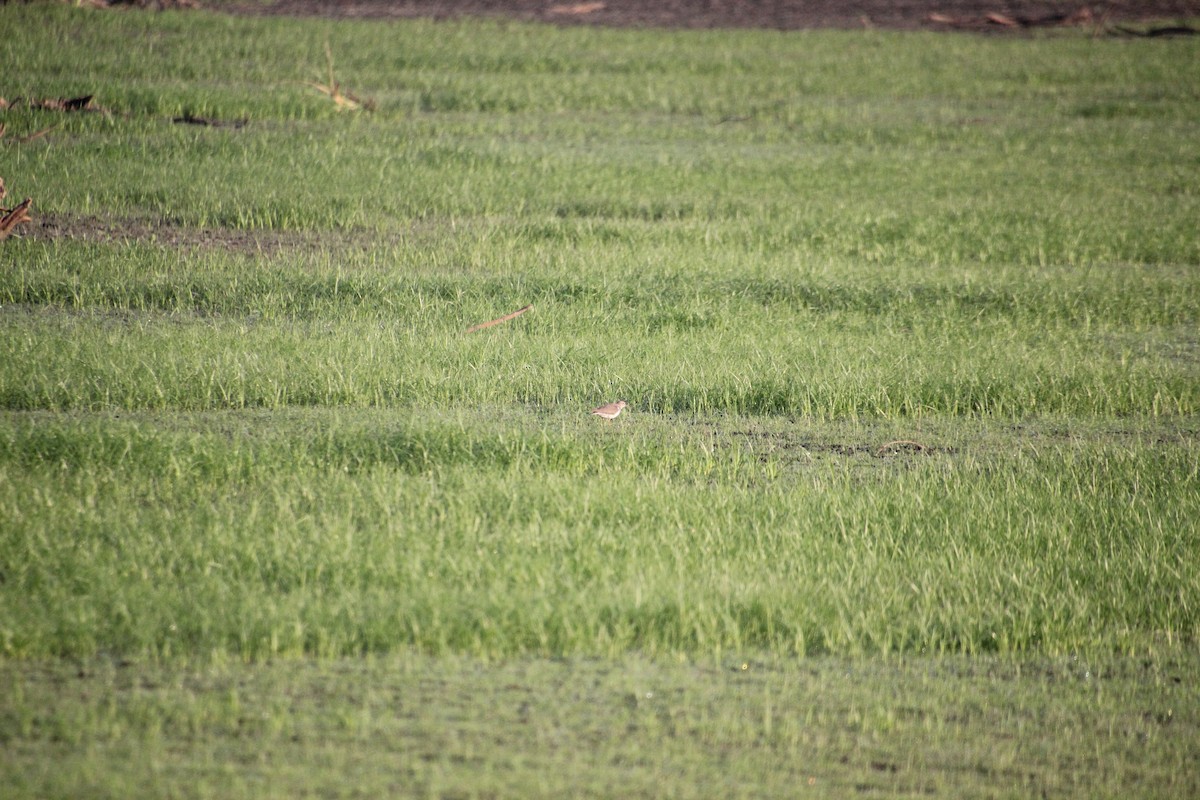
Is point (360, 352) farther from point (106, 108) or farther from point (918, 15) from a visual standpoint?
point (918, 15)

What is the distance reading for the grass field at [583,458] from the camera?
3.42 m

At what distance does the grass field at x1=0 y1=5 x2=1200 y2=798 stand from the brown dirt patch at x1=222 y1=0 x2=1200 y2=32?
5493 millimetres

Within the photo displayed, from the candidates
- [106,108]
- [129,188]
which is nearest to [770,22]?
[106,108]

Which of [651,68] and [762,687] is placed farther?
[651,68]

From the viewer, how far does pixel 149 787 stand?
3062 millimetres

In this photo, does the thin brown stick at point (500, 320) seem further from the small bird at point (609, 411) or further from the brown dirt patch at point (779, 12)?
the brown dirt patch at point (779, 12)

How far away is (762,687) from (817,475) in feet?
5.03

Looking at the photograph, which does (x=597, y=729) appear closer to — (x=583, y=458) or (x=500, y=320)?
(x=583, y=458)

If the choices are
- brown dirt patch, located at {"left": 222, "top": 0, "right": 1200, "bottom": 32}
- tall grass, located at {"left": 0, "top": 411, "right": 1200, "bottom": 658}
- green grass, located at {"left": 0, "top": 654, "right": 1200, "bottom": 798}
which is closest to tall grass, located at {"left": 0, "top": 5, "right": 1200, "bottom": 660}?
tall grass, located at {"left": 0, "top": 411, "right": 1200, "bottom": 658}

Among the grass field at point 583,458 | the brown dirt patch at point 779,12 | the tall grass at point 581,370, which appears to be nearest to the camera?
the grass field at point 583,458

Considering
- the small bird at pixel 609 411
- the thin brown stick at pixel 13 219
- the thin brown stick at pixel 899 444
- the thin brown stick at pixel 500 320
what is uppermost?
the thin brown stick at pixel 13 219

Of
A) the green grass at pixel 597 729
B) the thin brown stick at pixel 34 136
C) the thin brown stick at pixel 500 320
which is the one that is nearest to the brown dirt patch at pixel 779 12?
the thin brown stick at pixel 34 136

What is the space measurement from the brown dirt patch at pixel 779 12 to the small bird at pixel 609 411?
1132cm

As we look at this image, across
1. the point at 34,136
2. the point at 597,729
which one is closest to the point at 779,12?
the point at 34,136
